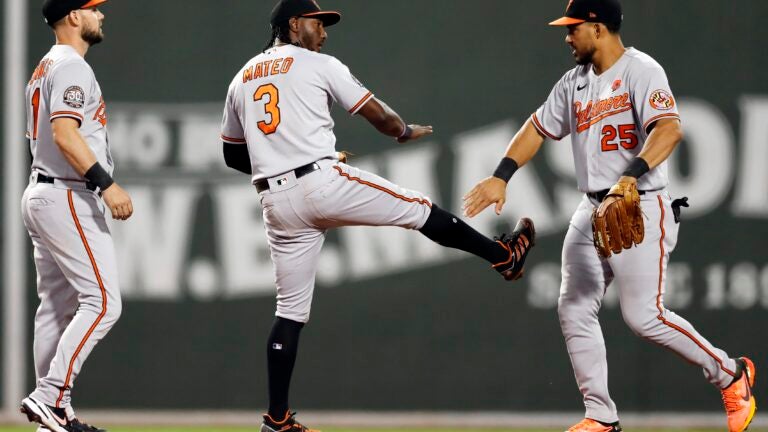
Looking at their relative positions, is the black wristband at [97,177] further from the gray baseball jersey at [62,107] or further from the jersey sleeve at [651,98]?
the jersey sleeve at [651,98]

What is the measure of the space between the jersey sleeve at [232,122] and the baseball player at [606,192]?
1.06 metres

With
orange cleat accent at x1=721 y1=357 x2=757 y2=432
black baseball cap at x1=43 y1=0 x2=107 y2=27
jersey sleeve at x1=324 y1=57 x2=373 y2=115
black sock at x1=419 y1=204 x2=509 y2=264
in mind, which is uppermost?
black baseball cap at x1=43 y1=0 x2=107 y2=27

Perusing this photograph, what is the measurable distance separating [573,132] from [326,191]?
3.85 feet

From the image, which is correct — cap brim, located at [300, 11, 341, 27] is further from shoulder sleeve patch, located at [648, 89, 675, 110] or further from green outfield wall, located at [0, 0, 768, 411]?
green outfield wall, located at [0, 0, 768, 411]

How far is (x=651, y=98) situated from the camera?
4086 millimetres

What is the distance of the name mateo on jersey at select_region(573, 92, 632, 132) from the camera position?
4.18m

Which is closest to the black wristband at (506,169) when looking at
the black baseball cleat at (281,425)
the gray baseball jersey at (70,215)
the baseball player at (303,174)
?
the baseball player at (303,174)

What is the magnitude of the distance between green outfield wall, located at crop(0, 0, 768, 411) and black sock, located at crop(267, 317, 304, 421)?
5.26 feet

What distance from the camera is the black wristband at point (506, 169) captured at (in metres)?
4.47

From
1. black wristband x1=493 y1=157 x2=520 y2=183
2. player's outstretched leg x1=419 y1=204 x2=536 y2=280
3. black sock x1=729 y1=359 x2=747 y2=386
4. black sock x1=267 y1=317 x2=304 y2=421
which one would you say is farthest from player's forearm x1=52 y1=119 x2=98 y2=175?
black sock x1=729 y1=359 x2=747 y2=386

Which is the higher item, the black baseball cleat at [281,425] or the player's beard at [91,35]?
the player's beard at [91,35]

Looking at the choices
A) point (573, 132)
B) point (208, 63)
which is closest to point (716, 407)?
point (573, 132)

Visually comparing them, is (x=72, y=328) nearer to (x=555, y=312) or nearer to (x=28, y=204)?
(x=28, y=204)

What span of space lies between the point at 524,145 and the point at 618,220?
0.79m
